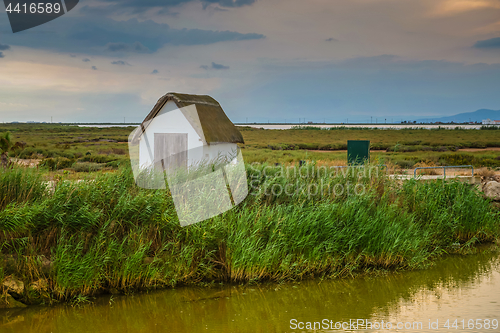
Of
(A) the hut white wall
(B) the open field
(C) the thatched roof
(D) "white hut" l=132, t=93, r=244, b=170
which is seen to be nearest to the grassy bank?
(B) the open field

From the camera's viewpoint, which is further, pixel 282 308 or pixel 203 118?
pixel 203 118

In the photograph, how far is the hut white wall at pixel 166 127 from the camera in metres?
14.8

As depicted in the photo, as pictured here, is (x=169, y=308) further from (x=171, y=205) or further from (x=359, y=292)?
(x=359, y=292)

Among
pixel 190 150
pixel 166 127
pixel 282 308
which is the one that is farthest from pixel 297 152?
pixel 282 308

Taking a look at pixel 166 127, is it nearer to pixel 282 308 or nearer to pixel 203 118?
pixel 203 118

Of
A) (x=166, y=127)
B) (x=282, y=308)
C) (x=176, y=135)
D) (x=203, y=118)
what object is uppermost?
(x=203, y=118)

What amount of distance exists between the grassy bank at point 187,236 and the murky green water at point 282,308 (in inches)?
15.5

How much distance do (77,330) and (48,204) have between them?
296 cm

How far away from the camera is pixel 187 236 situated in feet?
28.9

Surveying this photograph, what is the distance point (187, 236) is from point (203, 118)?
7314 millimetres

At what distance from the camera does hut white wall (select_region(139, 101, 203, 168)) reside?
1477 centimetres

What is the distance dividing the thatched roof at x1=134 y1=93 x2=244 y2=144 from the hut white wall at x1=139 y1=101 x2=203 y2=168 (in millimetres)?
158

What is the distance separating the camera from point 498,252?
1178cm

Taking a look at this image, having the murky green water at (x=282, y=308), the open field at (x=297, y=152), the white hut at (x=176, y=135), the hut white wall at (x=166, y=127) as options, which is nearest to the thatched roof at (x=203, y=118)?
the white hut at (x=176, y=135)
